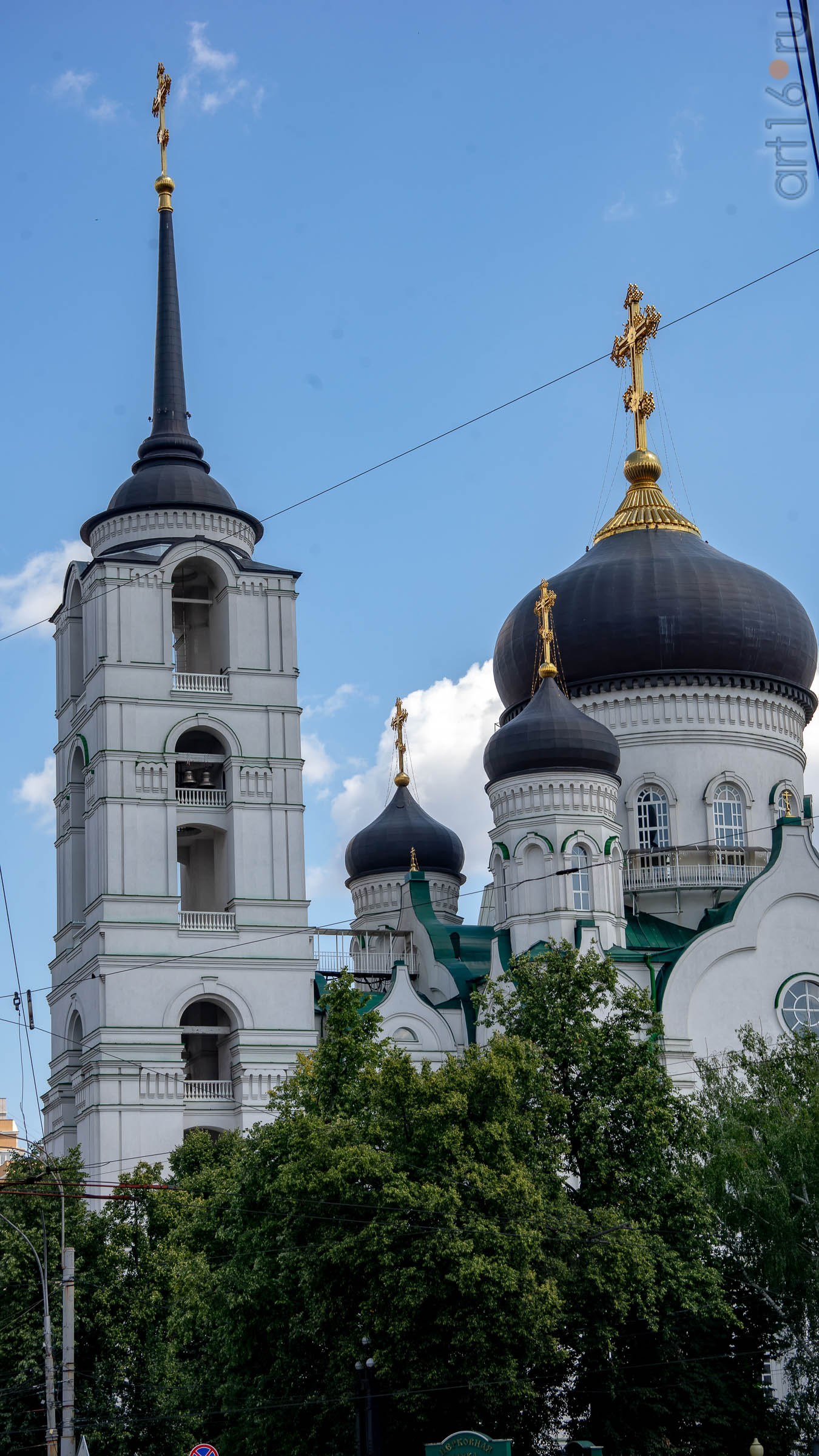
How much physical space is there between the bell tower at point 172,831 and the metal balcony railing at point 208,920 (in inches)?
2.0

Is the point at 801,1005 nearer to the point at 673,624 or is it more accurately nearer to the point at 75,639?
the point at 673,624

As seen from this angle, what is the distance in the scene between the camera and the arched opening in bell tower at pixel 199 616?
1807 inches

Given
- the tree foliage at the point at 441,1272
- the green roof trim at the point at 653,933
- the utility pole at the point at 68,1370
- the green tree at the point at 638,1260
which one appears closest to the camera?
the utility pole at the point at 68,1370

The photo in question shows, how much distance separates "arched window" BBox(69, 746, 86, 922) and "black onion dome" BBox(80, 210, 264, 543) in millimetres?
5251

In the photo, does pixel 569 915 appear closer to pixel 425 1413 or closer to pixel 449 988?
pixel 449 988

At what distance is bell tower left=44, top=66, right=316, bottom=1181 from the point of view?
42281mm

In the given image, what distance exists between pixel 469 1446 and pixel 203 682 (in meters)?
22.6

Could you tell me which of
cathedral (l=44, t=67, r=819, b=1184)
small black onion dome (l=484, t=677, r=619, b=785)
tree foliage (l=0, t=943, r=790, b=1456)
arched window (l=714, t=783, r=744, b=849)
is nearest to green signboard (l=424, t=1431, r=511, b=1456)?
tree foliage (l=0, t=943, r=790, b=1456)

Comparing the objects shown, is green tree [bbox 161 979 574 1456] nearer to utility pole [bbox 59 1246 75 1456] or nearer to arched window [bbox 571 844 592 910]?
utility pole [bbox 59 1246 75 1456]

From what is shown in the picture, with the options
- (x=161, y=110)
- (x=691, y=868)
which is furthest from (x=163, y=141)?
(x=691, y=868)

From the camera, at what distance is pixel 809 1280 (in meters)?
30.4

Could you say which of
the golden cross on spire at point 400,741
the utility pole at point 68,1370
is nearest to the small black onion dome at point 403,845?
the golden cross on spire at point 400,741

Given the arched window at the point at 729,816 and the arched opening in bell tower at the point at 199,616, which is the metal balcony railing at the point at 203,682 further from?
the arched window at the point at 729,816

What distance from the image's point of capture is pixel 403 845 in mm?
55406
